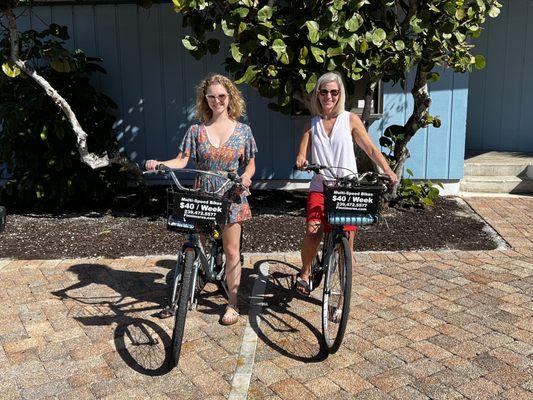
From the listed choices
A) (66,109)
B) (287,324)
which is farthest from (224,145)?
(66,109)

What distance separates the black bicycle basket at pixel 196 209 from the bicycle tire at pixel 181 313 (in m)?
0.25

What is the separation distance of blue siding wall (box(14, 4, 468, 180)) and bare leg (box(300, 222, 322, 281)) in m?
3.64

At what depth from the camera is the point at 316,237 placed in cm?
375

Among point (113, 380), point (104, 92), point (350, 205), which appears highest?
point (104, 92)

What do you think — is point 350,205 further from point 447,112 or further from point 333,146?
point 447,112

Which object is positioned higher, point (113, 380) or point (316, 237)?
point (316, 237)

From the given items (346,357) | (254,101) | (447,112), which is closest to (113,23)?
(254,101)

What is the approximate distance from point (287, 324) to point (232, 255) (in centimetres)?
62

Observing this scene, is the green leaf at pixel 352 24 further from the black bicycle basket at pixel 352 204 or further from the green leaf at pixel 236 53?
the black bicycle basket at pixel 352 204

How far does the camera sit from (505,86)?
27.6ft

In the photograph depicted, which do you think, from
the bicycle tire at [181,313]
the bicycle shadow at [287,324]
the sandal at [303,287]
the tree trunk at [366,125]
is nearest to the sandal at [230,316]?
the bicycle shadow at [287,324]

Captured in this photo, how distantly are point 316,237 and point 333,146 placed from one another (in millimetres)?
651

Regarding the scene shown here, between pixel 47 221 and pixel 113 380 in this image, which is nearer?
pixel 113 380

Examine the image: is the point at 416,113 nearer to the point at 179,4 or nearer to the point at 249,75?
the point at 249,75
